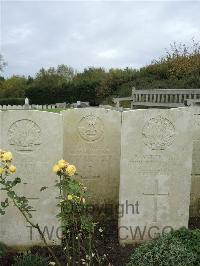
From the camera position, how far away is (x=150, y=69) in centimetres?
2055

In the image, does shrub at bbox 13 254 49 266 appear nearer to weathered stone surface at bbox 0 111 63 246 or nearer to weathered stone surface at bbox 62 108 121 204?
weathered stone surface at bbox 0 111 63 246

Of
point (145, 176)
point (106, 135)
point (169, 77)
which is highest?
point (169, 77)

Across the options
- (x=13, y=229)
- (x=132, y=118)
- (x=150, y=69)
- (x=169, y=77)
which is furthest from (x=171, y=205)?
(x=150, y=69)

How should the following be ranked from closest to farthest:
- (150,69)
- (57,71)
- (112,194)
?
(112,194) → (150,69) → (57,71)

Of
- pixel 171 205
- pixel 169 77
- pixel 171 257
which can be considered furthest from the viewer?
pixel 169 77

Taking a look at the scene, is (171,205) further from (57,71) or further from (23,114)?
(57,71)

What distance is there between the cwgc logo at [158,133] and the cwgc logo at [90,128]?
2.79 ft

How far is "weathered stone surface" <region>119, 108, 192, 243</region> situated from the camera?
14.0 feet

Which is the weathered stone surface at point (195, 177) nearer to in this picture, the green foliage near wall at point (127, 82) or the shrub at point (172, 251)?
the shrub at point (172, 251)

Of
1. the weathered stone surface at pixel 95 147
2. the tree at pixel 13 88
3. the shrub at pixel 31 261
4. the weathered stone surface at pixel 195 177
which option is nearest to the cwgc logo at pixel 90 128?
the weathered stone surface at pixel 95 147

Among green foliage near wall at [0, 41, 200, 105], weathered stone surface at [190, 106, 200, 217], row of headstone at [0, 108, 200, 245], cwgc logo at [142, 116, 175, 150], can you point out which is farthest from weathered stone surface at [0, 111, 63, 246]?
green foliage near wall at [0, 41, 200, 105]

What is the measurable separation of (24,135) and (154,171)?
149 cm

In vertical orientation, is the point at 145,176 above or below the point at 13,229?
above

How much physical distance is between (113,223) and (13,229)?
1315 millimetres
